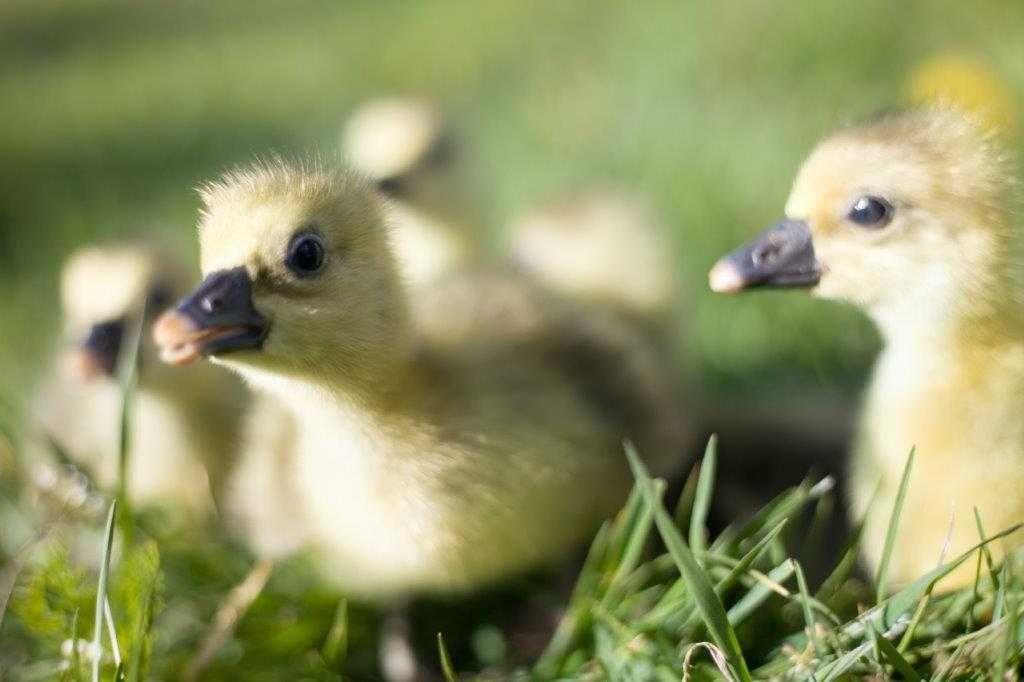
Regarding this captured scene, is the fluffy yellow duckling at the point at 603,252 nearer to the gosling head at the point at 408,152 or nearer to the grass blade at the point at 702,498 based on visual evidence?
the gosling head at the point at 408,152

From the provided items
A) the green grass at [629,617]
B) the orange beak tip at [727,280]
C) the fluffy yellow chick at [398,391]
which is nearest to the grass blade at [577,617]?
the green grass at [629,617]

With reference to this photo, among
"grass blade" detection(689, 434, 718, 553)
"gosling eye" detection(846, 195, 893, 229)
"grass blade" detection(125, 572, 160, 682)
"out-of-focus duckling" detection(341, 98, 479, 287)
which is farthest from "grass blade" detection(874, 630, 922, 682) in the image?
"out-of-focus duckling" detection(341, 98, 479, 287)

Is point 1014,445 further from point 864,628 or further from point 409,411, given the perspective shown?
point 409,411

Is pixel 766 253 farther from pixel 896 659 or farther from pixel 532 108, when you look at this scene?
pixel 532 108

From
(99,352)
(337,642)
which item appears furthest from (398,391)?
(99,352)

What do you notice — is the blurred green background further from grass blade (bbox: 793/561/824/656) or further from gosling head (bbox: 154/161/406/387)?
grass blade (bbox: 793/561/824/656)

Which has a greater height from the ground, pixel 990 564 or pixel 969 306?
pixel 969 306

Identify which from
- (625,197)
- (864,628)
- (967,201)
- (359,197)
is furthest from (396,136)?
(864,628)
